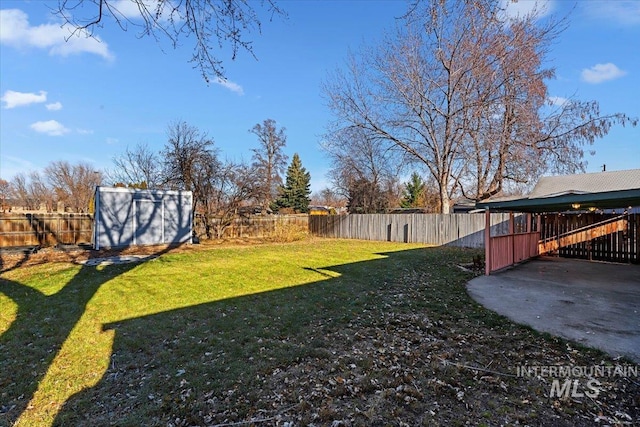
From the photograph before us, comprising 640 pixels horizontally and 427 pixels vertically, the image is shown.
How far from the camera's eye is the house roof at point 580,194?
5.82 m

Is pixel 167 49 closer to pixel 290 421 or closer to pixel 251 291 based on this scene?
pixel 290 421

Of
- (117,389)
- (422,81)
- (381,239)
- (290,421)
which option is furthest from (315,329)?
(422,81)

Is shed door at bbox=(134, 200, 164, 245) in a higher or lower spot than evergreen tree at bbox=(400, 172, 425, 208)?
lower

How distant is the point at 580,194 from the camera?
600cm

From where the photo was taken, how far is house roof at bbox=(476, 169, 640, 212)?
5.82 meters

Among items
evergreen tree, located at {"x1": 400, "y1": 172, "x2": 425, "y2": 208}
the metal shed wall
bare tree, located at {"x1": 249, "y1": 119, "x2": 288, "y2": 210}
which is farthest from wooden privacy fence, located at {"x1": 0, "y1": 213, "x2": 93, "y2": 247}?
evergreen tree, located at {"x1": 400, "y1": 172, "x2": 425, "y2": 208}

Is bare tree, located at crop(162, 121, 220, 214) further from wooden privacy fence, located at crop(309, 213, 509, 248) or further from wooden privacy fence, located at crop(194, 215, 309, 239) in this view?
wooden privacy fence, located at crop(309, 213, 509, 248)

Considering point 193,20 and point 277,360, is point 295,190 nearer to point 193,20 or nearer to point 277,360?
point 277,360

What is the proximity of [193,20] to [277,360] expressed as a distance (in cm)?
321

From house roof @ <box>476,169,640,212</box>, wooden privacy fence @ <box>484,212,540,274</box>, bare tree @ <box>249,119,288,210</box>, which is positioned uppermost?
bare tree @ <box>249,119,288,210</box>

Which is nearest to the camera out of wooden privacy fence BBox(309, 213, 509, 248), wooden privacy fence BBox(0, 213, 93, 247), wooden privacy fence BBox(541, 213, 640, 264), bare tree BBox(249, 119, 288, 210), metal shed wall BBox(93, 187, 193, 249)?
wooden privacy fence BBox(541, 213, 640, 264)

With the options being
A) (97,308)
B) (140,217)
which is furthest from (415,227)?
(97,308)

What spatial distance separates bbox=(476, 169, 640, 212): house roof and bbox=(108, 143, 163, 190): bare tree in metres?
19.6

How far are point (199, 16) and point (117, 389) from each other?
3.26 meters
